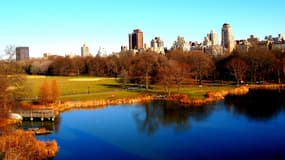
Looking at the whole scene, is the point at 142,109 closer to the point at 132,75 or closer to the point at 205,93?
the point at 205,93

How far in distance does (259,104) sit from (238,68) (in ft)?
87.9

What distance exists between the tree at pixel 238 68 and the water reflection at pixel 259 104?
13.7 m

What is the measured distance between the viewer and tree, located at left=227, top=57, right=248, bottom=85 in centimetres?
6944

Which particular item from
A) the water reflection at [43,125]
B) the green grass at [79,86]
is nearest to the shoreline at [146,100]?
the water reflection at [43,125]

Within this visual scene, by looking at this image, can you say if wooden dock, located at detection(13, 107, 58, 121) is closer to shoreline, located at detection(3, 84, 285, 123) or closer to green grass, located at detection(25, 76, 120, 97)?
shoreline, located at detection(3, 84, 285, 123)

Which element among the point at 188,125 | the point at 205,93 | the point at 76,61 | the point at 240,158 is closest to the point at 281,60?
the point at 205,93

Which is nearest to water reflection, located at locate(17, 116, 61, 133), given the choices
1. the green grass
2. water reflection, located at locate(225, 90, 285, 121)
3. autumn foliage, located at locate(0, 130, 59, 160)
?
autumn foliage, located at locate(0, 130, 59, 160)

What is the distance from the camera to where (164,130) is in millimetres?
31297

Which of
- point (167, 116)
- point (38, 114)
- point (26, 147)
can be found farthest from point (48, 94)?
point (26, 147)

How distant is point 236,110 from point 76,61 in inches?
3328

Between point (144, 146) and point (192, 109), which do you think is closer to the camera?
point (144, 146)

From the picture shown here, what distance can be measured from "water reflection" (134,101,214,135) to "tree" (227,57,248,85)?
28.9m

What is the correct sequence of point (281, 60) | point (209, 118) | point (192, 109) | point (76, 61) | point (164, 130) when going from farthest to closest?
point (76, 61), point (281, 60), point (192, 109), point (209, 118), point (164, 130)

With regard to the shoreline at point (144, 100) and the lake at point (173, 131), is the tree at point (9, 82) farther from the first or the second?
the shoreline at point (144, 100)
